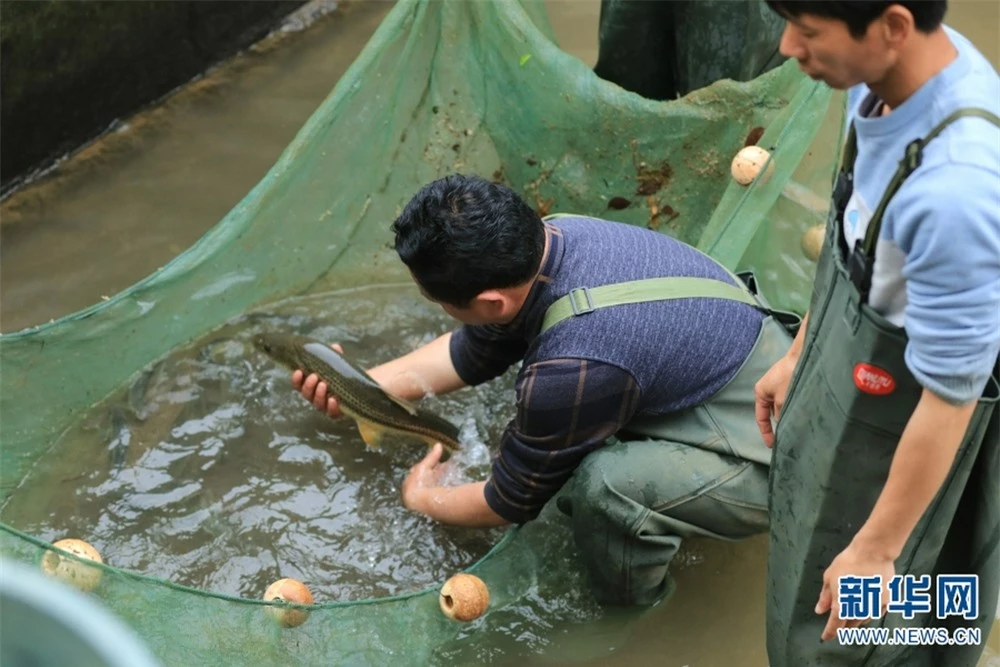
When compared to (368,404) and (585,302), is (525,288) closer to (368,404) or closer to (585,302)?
(585,302)

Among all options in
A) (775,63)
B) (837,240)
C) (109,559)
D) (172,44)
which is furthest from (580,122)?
(172,44)

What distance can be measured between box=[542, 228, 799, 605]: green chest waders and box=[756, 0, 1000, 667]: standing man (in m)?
0.34

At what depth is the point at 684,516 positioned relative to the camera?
97.7 inches

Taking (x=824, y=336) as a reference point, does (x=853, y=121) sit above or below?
above

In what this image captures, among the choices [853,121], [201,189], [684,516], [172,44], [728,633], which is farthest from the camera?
[172,44]

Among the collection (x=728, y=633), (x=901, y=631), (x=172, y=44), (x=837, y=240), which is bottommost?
(x=728, y=633)

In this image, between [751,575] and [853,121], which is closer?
[853,121]

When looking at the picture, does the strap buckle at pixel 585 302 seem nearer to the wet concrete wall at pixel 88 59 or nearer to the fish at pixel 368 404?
the fish at pixel 368 404

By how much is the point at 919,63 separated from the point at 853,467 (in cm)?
68

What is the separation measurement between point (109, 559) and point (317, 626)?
2.73ft

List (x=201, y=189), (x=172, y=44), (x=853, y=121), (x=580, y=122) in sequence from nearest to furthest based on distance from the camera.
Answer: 1. (x=853, y=121)
2. (x=580, y=122)
3. (x=201, y=189)
4. (x=172, y=44)

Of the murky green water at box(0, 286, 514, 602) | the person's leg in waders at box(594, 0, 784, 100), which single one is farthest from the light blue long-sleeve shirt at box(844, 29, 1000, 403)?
the person's leg in waders at box(594, 0, 784, 100)

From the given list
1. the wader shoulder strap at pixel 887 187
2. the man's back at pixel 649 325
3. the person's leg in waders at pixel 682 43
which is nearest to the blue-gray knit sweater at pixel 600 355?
the man's back at pixel 649 325

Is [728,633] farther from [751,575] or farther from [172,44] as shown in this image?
[172,44]
